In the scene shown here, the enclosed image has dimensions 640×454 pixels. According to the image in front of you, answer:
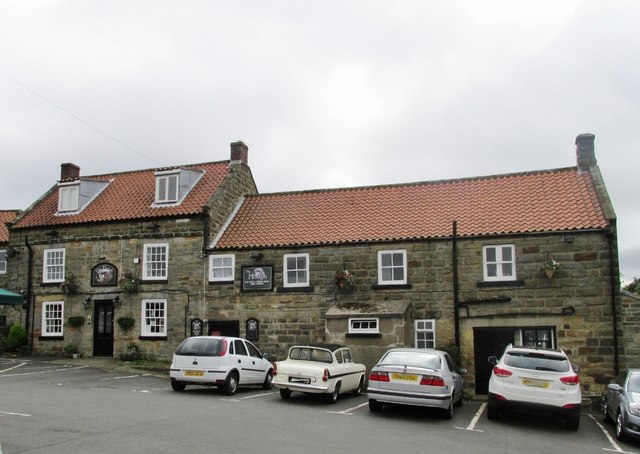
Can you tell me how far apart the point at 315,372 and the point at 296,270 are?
28.0ft

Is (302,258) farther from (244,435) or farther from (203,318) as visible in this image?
(244,435)

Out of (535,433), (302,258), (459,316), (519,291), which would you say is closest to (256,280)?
(302,258)

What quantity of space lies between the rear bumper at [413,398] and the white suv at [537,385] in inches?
51.4

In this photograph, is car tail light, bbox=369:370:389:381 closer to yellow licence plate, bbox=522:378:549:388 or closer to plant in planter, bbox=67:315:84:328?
yellow licence plate, bbox=522:378:549:388

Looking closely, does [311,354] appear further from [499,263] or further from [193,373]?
[499,263]

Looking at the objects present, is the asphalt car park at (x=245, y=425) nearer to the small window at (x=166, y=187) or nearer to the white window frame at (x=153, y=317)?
the white window frame at (x=153, y=317)

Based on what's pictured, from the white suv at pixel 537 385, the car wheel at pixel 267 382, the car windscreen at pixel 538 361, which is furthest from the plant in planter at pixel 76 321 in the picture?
the car windscreen at pixel 538 361

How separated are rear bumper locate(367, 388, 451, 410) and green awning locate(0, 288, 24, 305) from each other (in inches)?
695

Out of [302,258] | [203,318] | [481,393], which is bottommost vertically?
[481,393]

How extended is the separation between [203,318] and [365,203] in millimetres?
8086

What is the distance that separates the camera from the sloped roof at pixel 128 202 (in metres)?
26.9

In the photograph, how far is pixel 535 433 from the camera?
13.6 metres

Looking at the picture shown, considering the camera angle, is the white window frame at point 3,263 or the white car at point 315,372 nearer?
the white car at point 315,372

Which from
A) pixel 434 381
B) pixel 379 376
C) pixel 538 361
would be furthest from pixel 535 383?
pixel 379 376
